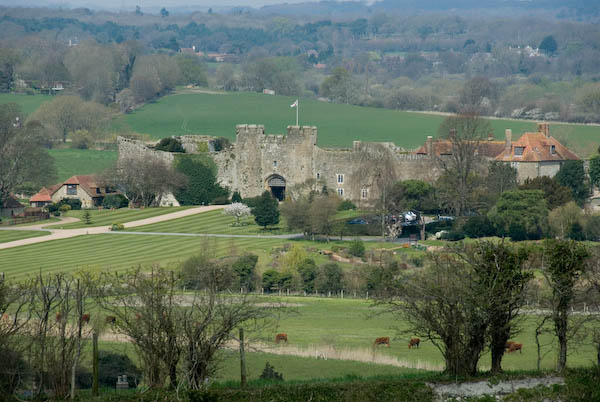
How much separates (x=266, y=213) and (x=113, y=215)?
9523 mm

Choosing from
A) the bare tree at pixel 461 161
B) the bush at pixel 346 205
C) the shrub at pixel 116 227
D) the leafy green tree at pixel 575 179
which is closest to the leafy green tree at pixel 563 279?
the bare tree at pixel 461 161

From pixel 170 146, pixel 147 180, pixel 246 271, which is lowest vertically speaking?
pixel 246 271

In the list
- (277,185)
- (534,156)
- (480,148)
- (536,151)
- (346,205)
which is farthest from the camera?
(277,185)

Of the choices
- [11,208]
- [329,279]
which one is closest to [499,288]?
[329,279]

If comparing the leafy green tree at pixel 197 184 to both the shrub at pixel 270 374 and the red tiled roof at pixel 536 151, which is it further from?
the shrub at pixel 270 374

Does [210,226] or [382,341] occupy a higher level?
[210,226]

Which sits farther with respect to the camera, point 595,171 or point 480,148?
point 480,148

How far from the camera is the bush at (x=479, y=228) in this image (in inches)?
2142

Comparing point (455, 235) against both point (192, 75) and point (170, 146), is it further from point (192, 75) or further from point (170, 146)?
point (192, 75)

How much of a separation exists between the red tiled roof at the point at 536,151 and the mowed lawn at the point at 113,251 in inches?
638

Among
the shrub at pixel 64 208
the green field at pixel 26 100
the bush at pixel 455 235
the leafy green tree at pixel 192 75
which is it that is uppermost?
the leafy green tree at pixel 192 75

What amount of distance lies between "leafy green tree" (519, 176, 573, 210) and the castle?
4914mm

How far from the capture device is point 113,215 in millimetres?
63438

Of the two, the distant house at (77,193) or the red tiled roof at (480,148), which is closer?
the red tiled roof at (480,148)
